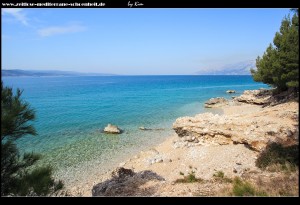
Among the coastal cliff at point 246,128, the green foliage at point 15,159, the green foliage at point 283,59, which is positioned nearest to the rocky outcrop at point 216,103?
the green foliage at point 283,59

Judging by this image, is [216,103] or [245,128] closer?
[245,128]

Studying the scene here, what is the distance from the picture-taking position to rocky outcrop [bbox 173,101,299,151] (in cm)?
1908

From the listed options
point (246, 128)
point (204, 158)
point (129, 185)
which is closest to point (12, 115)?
point (129, 185)

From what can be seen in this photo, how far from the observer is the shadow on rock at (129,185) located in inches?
595

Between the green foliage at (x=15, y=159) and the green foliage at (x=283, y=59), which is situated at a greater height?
the green foliage at (x=283, y=59)

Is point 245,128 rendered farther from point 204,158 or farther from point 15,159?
point 15,159

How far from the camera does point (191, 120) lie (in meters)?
25.3

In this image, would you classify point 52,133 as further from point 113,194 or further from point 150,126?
point 113,194

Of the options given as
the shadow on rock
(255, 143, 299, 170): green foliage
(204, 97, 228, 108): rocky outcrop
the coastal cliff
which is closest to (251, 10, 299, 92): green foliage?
the coastal cliff

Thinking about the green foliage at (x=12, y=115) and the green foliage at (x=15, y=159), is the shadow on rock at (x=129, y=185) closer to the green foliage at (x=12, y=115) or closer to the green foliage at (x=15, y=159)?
the green foliage at (x=15, y=159)

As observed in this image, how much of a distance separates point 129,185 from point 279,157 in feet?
28.3

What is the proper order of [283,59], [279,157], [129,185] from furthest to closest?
[283,59] → [129,185] → [279,157]

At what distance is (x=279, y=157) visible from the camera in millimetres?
15492
